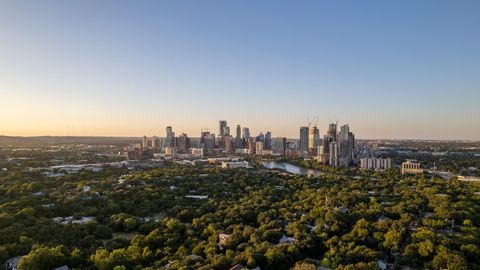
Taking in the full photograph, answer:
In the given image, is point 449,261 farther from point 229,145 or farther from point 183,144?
point 229,145

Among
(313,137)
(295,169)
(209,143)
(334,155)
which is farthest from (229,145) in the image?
(334,155)

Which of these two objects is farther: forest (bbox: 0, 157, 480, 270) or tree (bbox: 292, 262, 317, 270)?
forest (bbox: 0, 157, 480, 270)

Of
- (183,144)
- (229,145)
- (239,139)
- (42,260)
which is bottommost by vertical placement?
(42,260)

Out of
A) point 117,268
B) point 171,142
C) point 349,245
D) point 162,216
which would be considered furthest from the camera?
point 171,142

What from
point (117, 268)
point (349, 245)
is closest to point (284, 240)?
point (349, 245)

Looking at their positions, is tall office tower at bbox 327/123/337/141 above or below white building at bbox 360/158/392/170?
above

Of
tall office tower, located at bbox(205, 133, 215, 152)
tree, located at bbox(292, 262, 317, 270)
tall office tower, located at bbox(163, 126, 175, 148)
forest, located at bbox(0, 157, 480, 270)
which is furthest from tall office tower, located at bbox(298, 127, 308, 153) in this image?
tree, located at bbox(292, 262, 317, 270)

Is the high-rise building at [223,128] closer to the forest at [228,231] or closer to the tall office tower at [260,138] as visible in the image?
the tall office tower at [260,138]

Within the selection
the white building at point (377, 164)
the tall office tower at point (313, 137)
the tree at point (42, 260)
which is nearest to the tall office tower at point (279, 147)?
the tall office tower at point (313, 137)

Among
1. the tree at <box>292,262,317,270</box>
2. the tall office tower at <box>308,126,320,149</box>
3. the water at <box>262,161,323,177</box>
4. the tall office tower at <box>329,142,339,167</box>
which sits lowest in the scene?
the water at <box>262,161,323,177</box>

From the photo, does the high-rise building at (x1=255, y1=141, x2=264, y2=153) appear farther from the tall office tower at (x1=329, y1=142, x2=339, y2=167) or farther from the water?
the tall office tower at (x1=329, y1=142, x2=339, y2=167)

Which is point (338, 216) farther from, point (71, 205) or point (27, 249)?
point (71, 205)
